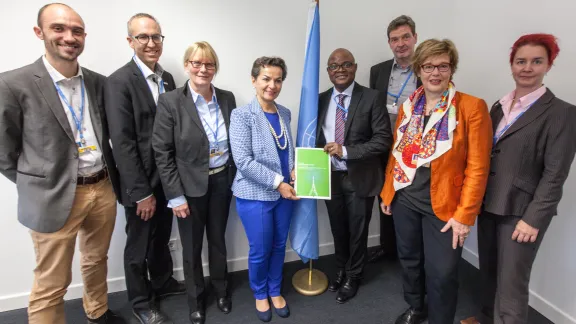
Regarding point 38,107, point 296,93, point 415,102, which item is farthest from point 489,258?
point 38,107

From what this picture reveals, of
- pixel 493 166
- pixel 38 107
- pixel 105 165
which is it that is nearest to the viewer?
pixel 38 107

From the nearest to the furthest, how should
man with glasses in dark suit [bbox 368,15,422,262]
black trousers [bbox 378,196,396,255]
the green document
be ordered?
the green document < man with glasses in dark suit [bbox 368,15,422,262] < black trousers [bbox 378,196,396,255]

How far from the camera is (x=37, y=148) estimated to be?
1.65m

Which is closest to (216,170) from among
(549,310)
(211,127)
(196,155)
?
(196,155)

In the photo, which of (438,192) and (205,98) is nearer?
(438,192)

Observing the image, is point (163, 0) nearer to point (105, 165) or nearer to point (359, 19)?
point (105, 165)

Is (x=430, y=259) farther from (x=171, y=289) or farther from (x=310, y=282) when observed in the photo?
(x=171, y=289)

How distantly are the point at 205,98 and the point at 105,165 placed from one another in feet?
A: 2.41

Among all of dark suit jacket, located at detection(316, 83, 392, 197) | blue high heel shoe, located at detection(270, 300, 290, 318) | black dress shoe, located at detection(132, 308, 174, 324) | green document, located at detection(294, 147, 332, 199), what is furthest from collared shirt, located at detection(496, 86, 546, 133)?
black dress shoe, located at detection(132, 308, 174, 324)

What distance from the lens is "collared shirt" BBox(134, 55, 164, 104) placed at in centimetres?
194

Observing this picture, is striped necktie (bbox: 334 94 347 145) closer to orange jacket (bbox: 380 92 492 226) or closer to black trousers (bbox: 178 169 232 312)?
orange jacket (bbox: 380 92 492 226)

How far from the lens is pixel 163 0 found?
7.48 feet

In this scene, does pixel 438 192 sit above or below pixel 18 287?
above

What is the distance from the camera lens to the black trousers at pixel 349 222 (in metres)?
2.32
